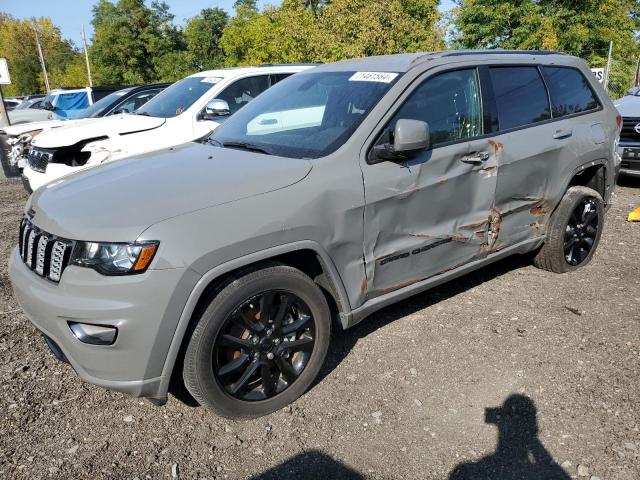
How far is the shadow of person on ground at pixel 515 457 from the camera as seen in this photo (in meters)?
2.44

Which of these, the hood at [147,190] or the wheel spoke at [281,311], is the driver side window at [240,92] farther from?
the wheel spoke at [281,311]

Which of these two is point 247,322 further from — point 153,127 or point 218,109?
point 153,127

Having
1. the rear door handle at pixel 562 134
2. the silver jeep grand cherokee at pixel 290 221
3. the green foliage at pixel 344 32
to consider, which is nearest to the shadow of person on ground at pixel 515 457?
the silver jeep grand cherokee at pixel 290 221

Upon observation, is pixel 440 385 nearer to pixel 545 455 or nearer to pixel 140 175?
pixel 545 455

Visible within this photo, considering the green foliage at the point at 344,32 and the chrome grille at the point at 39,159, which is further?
the green foliage at the point at 344,32

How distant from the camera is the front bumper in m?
2.33

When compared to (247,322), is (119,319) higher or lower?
higher

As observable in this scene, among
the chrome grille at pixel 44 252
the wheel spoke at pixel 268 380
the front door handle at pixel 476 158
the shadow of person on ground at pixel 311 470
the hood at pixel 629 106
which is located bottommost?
the shadow of person on ground at pixel 311 470

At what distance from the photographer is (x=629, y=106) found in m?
7.93

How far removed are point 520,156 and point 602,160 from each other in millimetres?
1269

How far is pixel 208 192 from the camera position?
8.49 feet

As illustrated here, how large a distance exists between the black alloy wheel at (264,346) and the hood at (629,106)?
670cm

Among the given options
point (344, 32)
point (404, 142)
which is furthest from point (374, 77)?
point (344, 32)

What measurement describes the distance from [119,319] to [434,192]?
1.94m
